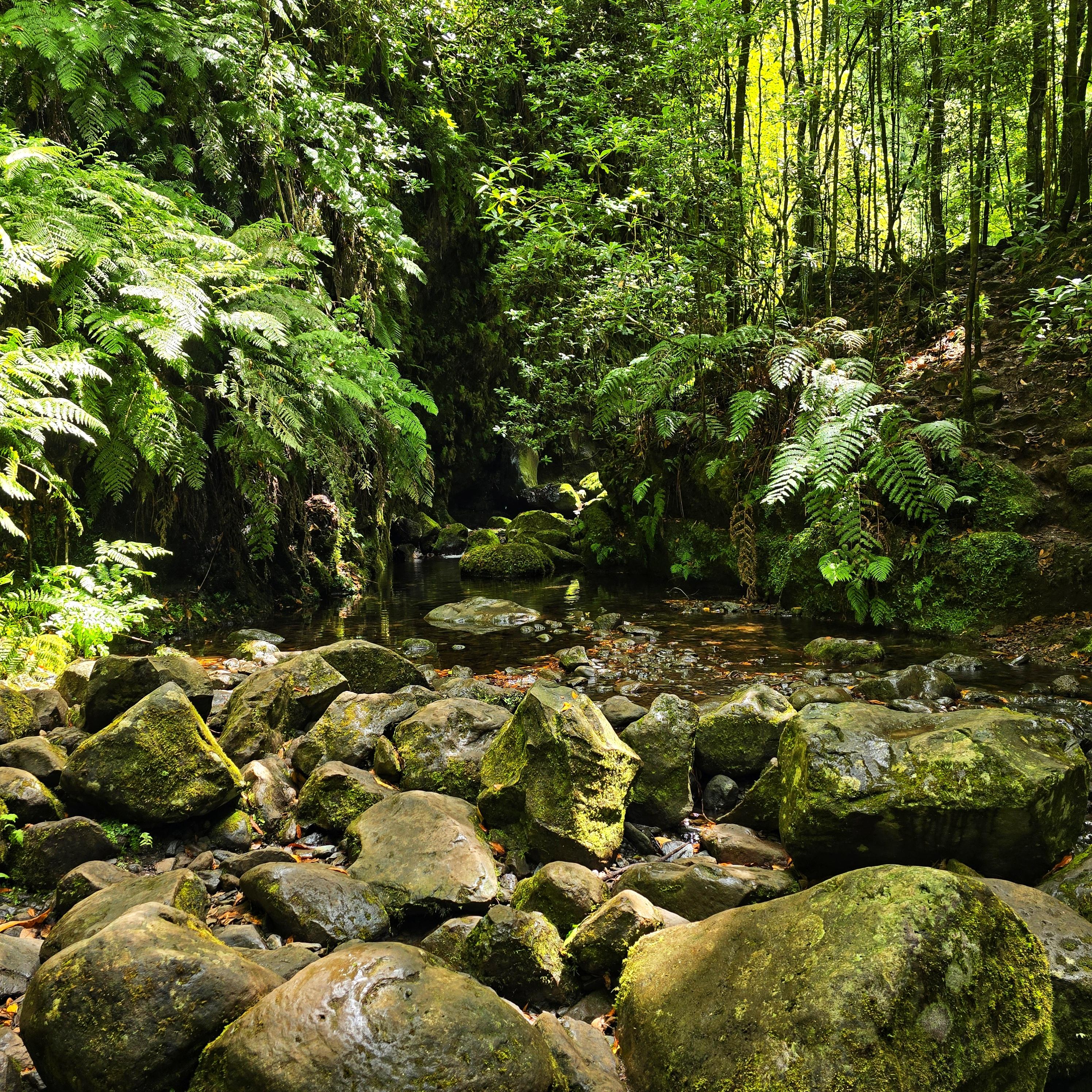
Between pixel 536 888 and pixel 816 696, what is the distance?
241 centimetres

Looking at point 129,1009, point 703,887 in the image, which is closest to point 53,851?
point 129,1009

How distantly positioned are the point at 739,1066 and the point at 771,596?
6.27 m

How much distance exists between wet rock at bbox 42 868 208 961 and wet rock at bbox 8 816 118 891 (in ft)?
1.23

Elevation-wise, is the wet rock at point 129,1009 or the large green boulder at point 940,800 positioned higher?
the large green boulder at point 940,800

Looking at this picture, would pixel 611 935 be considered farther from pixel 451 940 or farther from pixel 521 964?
pixel 451 940

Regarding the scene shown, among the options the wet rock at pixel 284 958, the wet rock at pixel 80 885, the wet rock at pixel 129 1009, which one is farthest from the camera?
the wet rock at pixel 80 885

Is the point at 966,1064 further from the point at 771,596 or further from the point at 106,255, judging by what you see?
the point at 771,596

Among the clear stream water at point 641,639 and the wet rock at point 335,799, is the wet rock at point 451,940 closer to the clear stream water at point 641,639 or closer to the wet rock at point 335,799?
the wet rock at point 335,799

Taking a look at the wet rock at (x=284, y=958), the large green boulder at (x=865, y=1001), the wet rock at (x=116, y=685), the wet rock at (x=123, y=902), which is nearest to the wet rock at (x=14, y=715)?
the wet rock at (x=116, y=685)

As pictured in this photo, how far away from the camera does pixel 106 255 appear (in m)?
4.48

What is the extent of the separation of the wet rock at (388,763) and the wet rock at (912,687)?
9.56 ft

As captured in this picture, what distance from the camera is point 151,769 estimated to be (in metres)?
2.86

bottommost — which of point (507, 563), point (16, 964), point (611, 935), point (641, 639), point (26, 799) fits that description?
point (16, 964)

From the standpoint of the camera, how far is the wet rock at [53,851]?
2.57m
